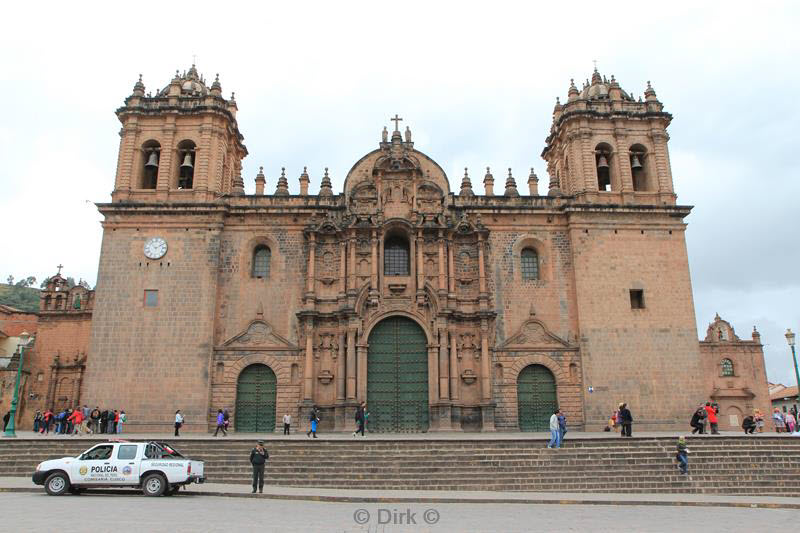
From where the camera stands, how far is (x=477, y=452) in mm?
17281

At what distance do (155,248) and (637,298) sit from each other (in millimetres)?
20243

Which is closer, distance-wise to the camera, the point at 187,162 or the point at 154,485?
the point at 154,485

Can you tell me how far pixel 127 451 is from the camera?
13.7 metres

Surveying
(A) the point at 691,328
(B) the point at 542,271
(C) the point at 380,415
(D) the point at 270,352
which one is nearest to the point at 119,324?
(D) the point at 270,352

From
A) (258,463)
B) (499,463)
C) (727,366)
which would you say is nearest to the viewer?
(258,463)

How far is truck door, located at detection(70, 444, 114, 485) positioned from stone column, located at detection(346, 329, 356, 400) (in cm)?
1157

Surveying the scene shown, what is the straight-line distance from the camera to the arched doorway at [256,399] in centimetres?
2455

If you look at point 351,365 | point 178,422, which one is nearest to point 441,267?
point 351,365

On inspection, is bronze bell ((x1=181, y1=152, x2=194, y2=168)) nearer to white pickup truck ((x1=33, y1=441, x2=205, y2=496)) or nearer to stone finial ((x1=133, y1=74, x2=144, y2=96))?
stone finial ((x1=133, y1=74, x2=144, y2=96))

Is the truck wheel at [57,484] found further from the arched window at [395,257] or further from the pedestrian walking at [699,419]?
the pedestrian walking at [699,419]

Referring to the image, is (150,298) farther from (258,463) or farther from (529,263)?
(529,263)

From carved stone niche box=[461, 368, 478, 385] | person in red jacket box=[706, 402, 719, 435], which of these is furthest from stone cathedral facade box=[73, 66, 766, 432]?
person in red jacket box=[706, 402, 719, 435]

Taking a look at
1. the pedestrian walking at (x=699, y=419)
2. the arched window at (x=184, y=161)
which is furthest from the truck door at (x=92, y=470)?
the pedestrian walking at (x=699, y=419)

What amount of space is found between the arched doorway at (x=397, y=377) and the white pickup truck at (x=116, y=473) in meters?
11.5
